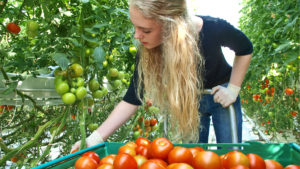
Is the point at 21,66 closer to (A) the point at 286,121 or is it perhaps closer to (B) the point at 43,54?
(B) the point at 43,54

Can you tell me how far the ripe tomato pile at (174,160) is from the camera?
68 cm

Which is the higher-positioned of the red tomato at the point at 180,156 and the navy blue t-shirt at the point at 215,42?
the navy blue t-shirt at the point at 215,42

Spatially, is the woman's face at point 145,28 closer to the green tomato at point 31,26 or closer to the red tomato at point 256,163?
the green tomato at point 31,26

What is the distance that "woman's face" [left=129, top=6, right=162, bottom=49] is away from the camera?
1090 mm

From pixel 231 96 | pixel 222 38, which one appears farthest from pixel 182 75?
pixel 222 38

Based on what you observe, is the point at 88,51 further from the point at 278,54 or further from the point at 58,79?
the point at 278,54

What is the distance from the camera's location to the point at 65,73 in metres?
1.23

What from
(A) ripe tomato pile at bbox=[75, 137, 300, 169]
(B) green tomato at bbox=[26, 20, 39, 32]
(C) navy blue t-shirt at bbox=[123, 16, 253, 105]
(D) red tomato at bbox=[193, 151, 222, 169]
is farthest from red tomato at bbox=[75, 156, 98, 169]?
(B) green tomato at bbox=[26, 20, 39, 32]

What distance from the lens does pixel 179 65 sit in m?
1.15

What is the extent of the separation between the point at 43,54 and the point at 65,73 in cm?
13

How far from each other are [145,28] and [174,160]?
0.58m

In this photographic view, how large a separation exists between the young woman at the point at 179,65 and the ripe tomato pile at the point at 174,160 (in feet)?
1.08

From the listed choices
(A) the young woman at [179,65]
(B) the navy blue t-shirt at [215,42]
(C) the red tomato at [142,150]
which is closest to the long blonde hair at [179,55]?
(A) the young woman at [179,65]

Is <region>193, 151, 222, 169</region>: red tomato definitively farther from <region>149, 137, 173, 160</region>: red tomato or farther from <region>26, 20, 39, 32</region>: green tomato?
<region>26, 20, 39, 32</region>: green tomato
